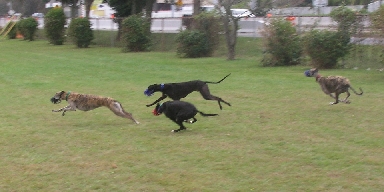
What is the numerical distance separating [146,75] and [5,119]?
8.45m

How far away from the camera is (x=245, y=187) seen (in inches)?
249

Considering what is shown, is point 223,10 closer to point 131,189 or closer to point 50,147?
point 50,147

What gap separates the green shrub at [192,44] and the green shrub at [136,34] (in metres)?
4.38

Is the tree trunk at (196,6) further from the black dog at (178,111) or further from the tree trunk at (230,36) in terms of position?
the black dog at (178,111)

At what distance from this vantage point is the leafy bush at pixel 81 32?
34.3 m

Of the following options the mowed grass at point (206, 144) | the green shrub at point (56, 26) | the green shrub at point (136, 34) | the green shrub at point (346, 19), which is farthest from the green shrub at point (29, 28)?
the green shrub at point (346, 19)

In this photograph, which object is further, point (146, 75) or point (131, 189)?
point (146, 75)

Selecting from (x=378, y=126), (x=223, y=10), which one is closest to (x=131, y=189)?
(x=378, y=126)

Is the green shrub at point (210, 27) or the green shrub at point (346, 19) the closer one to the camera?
the green shrub at point (346, 19)

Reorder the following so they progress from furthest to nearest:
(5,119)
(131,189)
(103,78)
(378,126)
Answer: (103,78) < (5,119) < (378,126) < (131,189)

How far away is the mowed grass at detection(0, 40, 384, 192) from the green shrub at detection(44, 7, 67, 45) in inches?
898

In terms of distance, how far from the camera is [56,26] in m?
37.9

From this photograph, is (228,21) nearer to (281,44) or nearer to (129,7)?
(281,44)

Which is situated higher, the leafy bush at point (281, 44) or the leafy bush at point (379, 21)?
the leafy bush at point (379, 21)
